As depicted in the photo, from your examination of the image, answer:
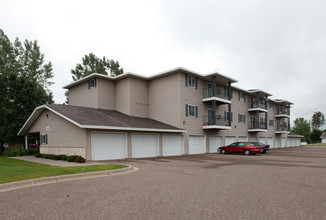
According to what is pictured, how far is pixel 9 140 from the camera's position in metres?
30.8

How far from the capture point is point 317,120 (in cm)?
11944

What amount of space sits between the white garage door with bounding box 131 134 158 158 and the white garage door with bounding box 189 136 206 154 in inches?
189

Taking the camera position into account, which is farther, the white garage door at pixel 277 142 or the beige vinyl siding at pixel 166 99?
the white garage door at pixel 277 142

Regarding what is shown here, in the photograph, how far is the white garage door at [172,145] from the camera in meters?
22.5

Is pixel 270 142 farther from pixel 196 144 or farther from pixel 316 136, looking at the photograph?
pixel 316 136

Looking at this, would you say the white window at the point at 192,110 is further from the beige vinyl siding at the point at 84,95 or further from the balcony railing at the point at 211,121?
the beige vinyl siding at the point at 84,95

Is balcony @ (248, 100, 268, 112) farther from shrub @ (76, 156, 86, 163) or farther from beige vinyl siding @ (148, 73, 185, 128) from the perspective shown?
shrub @ (76, 156, 86, 163)

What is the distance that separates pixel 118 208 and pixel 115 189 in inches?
78.8

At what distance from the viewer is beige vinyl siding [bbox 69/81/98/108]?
2607 cm

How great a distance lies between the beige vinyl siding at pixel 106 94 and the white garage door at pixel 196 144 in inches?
388

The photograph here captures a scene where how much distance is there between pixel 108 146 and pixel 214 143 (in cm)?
1449

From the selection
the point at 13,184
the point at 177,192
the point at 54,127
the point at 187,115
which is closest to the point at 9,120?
the point at 54,127

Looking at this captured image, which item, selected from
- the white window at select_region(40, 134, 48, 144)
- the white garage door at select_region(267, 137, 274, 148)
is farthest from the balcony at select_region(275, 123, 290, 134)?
the white window at select_region(40, 134, 48, 144)

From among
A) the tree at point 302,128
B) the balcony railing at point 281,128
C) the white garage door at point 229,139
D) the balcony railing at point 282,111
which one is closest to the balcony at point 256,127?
the white garage door at point 229,139
